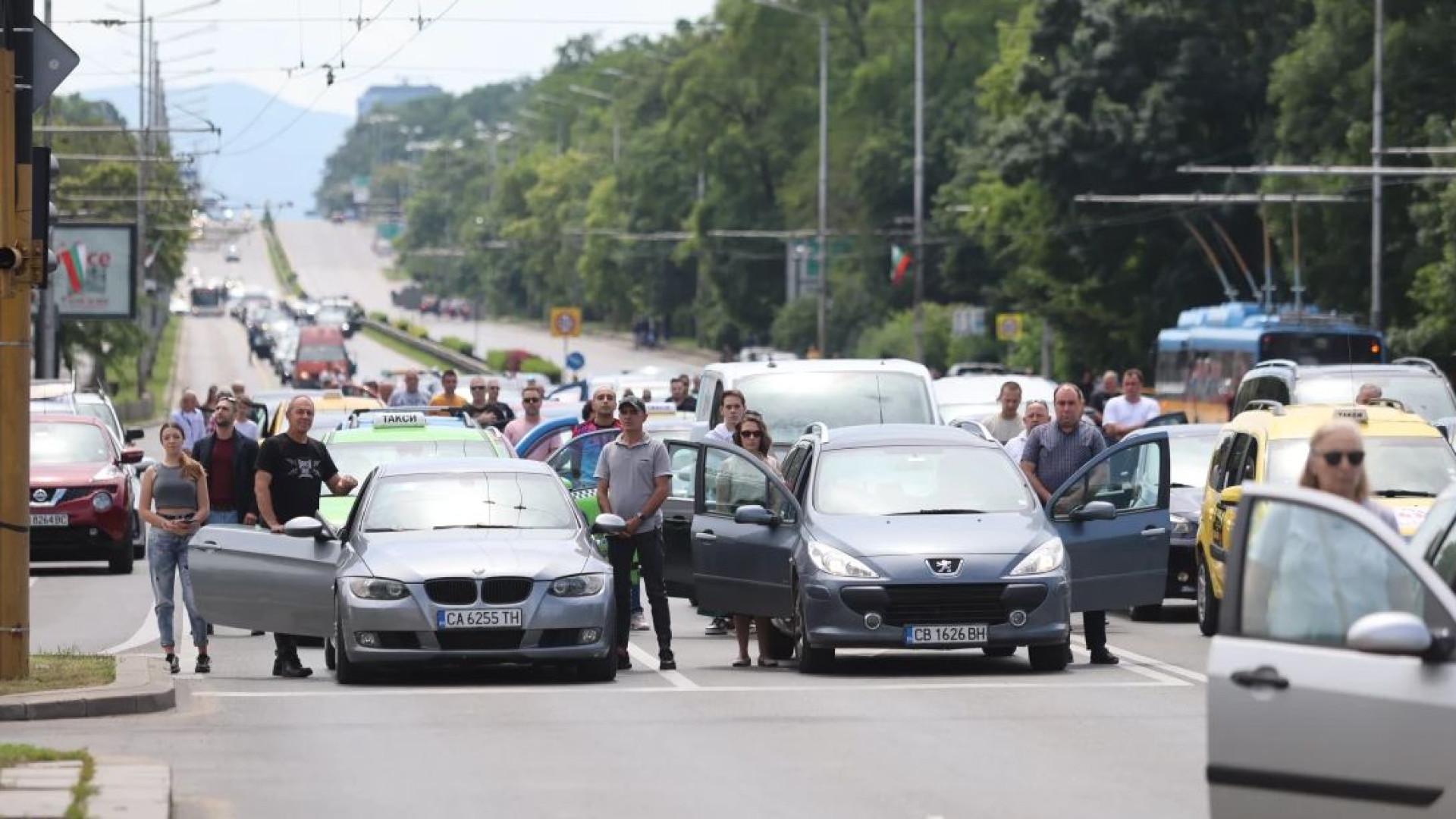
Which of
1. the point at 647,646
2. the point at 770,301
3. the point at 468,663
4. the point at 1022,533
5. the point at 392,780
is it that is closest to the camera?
the point at 392,780

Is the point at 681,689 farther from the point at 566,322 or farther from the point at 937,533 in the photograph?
the point at 566,322

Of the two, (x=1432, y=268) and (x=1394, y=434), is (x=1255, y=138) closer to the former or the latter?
(x=1432, y=268)

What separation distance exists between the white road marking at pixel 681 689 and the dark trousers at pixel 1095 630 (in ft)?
4.41

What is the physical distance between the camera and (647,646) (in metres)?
21.0

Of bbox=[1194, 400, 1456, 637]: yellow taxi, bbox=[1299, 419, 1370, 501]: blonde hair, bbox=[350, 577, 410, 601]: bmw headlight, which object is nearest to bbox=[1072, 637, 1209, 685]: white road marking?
bbox=[1194, 400, 1456, 637]: yellow taxi

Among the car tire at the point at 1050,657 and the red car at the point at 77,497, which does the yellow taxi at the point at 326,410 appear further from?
the car tire at the point at 1050,657

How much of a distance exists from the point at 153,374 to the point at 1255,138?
164 feet

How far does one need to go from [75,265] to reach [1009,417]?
2022 inches

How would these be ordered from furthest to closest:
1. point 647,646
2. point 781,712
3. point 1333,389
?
point 1333,389 → point 647,646 → point 781,712

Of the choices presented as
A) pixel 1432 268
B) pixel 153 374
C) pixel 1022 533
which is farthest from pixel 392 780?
pixel 153 374

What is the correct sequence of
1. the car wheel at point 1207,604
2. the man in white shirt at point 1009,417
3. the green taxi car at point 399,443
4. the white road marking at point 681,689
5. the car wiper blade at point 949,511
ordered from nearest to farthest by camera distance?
the white road marking at point 681,689, the car wiper blade at point 949,511, the car wheel at point 1207,604, the green taxi car at point 399,443, the man in white shirt at point 1009,417

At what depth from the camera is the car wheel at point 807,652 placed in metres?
17.8

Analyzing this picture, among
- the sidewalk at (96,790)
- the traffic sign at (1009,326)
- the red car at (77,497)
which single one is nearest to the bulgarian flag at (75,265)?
the traffic sign at (1009,326)

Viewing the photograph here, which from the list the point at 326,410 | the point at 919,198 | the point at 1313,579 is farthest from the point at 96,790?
the point at 919,198
